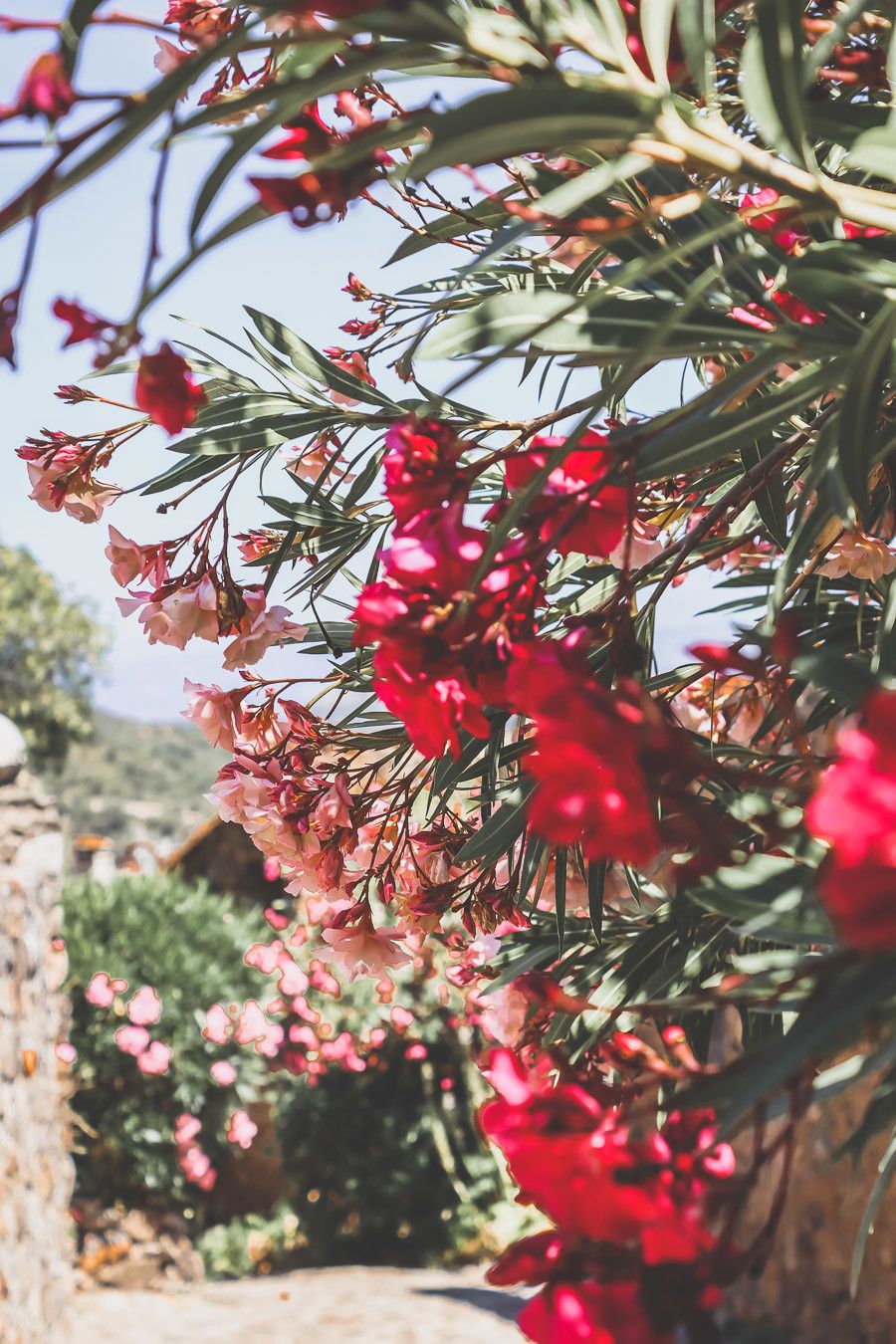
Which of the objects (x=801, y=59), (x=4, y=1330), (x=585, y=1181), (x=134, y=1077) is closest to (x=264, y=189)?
(x=801, y=59)

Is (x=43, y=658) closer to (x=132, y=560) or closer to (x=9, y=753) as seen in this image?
(x=9, y=753)

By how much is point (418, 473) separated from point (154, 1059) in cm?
568

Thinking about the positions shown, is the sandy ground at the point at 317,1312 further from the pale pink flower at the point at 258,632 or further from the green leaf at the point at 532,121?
the green leaf at the point at 532,121

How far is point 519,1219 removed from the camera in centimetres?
637

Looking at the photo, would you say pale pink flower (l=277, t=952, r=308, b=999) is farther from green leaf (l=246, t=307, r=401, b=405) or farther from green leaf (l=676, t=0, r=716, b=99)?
green leaf (l=676, t=0, r=716, b=99)

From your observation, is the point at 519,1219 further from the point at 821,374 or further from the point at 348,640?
the point at 821,374

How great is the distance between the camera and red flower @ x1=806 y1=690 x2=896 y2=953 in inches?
17.0

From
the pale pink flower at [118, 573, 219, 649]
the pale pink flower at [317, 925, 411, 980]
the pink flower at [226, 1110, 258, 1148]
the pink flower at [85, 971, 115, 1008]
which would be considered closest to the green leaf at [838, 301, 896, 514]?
the pale pink flower at [118, 573, 219, 649]

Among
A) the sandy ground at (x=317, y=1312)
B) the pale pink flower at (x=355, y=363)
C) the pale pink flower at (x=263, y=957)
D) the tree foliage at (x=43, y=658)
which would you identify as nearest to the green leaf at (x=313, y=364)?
the pale pink flower at (x=355, y=363)

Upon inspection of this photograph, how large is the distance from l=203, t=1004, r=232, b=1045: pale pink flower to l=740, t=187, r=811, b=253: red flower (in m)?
5.57

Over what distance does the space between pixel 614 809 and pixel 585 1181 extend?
0.59ft

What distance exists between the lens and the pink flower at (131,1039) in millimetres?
5824

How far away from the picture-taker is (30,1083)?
405 centimetres

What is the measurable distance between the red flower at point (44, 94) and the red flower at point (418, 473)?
288 mm
